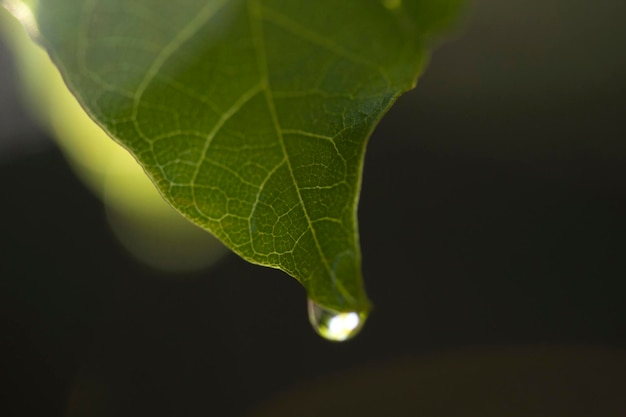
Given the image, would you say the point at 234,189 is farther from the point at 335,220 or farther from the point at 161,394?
the point at 161,394

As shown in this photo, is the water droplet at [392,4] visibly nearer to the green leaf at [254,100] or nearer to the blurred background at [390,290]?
the green leaf at [254,100]

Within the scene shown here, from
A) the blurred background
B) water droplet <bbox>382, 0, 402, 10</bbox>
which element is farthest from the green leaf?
the blurred background

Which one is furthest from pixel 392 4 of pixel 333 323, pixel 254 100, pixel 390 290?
pixel 390 290

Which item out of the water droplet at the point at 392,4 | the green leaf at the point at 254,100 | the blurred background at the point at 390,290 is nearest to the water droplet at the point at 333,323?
the green leaf at the point at 254,100

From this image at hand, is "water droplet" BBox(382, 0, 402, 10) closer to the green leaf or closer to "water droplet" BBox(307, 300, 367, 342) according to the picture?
the green leaf

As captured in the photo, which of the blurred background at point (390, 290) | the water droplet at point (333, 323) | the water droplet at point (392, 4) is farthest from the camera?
the blurred background at point (390, 290)

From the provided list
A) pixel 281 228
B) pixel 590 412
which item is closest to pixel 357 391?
pixel 590 412

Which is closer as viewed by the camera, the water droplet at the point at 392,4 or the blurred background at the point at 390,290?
the water droplet at the point at 392,4

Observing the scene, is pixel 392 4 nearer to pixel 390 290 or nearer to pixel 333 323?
pixel 333 323
